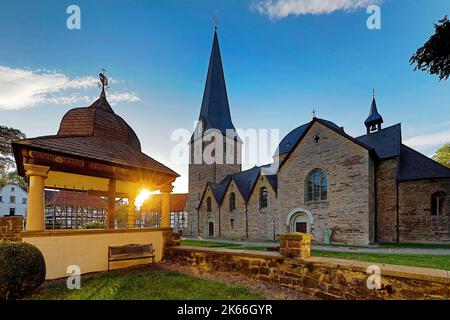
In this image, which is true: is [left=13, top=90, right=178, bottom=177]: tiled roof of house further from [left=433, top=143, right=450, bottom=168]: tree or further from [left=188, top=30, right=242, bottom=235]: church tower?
[left=433, top=143, right=450, bottom=168]: tree

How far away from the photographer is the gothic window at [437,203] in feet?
53.0

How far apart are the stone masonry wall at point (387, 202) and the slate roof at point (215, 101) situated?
66.0 feet

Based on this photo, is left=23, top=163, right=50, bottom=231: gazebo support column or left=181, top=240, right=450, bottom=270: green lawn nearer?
left=23, top=163, right=50, bottom=231: gazebo support column

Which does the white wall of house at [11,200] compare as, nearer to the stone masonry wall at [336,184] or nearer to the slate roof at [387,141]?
the stone masonry wall at [336,184]

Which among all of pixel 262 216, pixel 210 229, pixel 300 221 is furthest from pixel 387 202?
pixel 210 229

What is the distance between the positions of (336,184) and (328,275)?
13.7 meters

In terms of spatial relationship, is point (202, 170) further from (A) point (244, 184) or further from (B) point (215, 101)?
(B) point (215, 101)

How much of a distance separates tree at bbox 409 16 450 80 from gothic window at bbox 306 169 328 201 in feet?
28.9

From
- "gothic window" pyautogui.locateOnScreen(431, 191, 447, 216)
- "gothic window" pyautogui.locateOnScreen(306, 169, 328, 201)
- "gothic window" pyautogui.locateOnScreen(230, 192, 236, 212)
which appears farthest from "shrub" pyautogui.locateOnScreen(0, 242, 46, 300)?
"gothic window" pyautogui.locateOnScreen(230, 192, 236, 212)

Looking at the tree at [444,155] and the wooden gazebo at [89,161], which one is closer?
the wooden gazebo at [89,161]

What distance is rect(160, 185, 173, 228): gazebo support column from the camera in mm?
9258

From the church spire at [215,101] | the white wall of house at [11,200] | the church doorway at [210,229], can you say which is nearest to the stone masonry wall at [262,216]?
the church doorway at [210,229]
